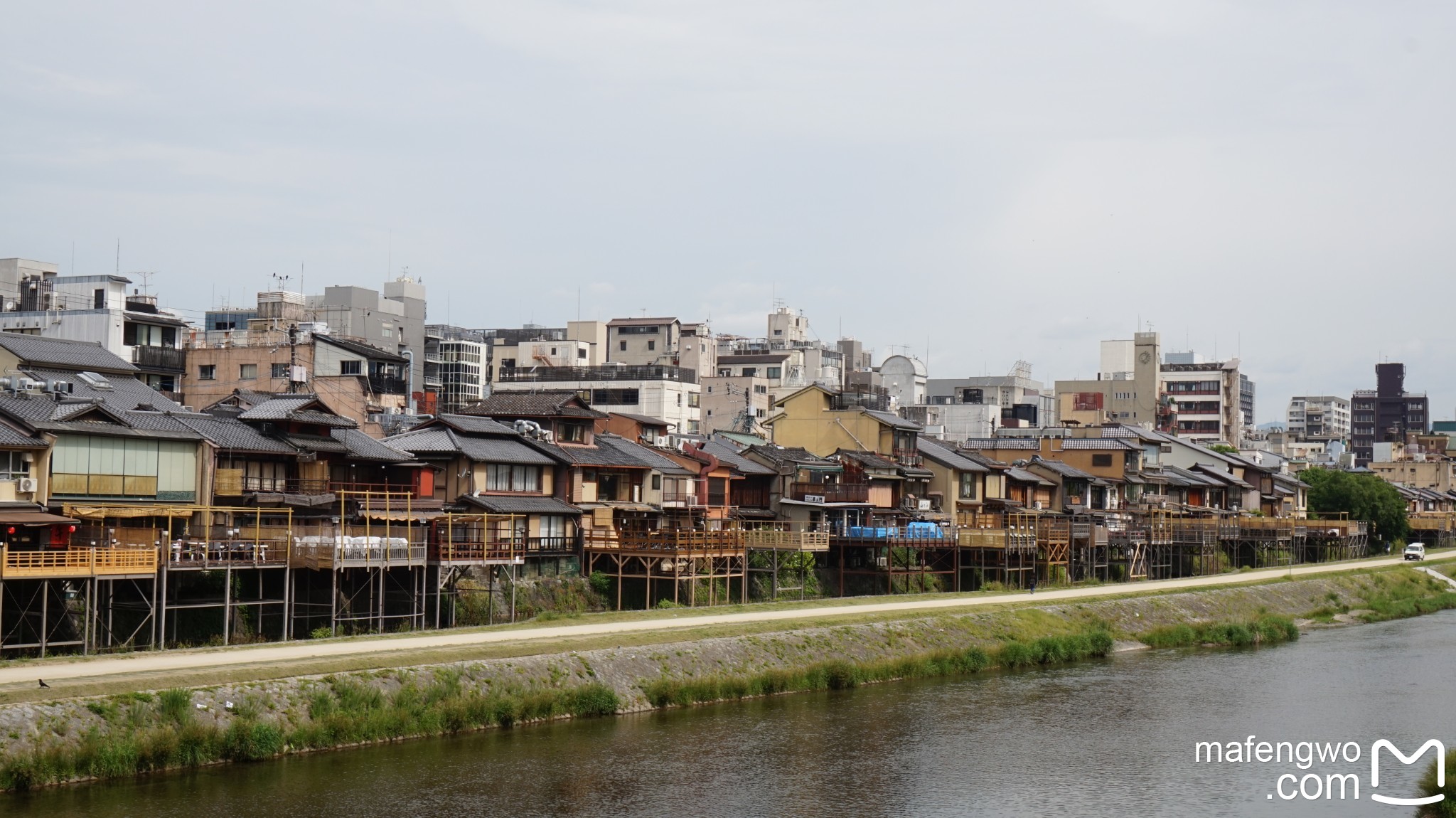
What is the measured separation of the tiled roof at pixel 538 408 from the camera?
68375mm

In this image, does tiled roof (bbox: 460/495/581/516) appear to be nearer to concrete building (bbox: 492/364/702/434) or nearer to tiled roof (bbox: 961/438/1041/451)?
tiled roof (bbox: 961/438/1041/451)

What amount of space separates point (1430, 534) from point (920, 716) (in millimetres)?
126282

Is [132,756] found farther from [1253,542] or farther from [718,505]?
→ [1253,542]

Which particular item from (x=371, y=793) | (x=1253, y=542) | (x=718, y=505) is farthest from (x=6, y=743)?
(x=1253, y=542)

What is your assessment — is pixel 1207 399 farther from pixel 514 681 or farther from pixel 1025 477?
pixel 514 681

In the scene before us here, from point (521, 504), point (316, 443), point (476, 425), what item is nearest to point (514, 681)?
point (316, 443)

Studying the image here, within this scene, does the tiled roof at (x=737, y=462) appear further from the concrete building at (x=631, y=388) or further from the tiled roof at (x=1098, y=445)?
the tiled roof at (x=1098, y=445)

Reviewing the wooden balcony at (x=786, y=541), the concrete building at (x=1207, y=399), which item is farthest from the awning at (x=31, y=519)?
the concrete building at (x=1207, y=399)

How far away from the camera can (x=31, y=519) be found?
42.8 metres

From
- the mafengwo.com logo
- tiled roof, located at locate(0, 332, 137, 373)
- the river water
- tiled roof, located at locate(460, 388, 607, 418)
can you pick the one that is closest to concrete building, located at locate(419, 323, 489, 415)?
tiled roof, located at locate(460, 388, 607, 418)

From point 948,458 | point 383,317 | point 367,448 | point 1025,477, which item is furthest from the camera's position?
point 383,317

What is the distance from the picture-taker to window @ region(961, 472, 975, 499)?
295 ft

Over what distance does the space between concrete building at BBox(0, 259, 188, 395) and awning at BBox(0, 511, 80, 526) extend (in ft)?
115

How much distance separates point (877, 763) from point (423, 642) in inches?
589
